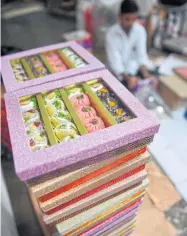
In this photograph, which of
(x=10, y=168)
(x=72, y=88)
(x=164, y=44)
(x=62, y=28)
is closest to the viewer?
(x=72, y=88)

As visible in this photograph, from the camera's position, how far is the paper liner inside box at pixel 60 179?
61 cm

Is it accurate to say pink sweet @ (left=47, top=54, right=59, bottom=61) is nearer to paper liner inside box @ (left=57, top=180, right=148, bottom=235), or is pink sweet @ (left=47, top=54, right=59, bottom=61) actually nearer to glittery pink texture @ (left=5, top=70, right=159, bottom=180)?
glittery pink texture @ (left=5, top=70, right=159, bottom=180)

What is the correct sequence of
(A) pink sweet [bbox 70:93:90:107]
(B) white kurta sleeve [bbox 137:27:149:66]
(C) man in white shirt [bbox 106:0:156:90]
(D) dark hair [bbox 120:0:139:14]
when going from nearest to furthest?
(A) pink sweet [bbox 70:93:90:107] → (D) dark hair [bbox 120:0:139:14] → (C) man in white shirt [bbox 106:0:156:90] → (B) white kurta sleeve [bbox 137:27:149:66]

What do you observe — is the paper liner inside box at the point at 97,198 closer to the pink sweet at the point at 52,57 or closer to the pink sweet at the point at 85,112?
the pink sweet at the point at 85,112

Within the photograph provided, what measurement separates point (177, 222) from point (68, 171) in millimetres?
980

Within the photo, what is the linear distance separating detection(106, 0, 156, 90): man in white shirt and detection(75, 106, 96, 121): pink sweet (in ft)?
A: 4.26

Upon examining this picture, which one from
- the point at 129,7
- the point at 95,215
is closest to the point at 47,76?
the point at 95,215

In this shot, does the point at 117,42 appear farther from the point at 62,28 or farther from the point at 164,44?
the point at 62,28

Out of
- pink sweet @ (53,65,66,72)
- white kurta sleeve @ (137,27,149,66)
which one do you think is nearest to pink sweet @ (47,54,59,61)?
pink sweet @ (53,65,66,72)

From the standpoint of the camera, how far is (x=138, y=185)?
0.84 metres

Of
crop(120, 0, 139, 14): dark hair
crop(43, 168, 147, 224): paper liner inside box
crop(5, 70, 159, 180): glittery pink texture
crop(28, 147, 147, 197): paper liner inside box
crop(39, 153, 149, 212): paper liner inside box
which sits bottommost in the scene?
crop(43, 168, 147, 224): paper liner inside box

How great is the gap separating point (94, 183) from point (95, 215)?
0.54ft

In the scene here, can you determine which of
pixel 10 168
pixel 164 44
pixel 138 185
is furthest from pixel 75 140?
pixel 164 44

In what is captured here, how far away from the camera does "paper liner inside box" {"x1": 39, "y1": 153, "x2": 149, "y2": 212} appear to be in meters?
0.68
